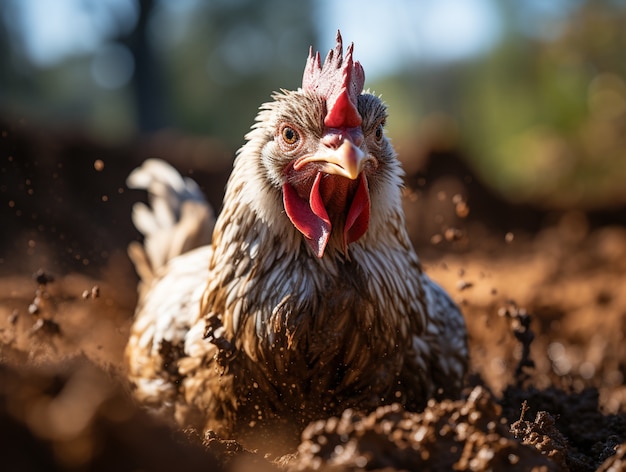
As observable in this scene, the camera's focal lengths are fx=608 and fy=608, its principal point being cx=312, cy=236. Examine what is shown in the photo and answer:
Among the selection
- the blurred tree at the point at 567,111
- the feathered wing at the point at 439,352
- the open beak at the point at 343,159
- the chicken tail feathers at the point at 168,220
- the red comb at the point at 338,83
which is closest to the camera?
the open beak at the point at 343,159

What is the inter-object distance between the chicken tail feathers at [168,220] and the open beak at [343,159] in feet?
7.09

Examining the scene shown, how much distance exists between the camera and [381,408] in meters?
1.85

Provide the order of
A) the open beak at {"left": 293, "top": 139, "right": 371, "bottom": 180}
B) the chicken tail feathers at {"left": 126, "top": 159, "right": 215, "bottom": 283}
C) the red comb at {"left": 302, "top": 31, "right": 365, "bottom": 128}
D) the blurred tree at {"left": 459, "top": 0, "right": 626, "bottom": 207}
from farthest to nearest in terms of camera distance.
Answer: the blurred tree at {"left": 459, "top": 0, "right": 626, "bottom": 207}
the chicken tail feathers at {"left": 126, "top": 159, "right": 215, "bottom": 283}
the red comb at {"left": 302, "top": 31, "right": 365, "bottom": 128}
the open beak at {"left": 293, "top": 139, "right": 371, "bottom": 180}

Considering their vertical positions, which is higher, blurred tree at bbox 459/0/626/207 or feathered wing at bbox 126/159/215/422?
blurred tree at bbox 459/0/626/207

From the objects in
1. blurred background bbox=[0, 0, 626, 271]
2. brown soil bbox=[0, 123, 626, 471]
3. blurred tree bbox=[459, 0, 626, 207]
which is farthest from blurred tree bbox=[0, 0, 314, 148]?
brown soil bbox=[0, 123, 626, 471]

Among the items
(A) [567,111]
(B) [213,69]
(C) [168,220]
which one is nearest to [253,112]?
(B) [213,69]

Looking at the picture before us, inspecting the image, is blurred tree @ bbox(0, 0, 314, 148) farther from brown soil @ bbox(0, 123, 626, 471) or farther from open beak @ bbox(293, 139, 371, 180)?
open beak @ bbox(293, 139, 371, 180)

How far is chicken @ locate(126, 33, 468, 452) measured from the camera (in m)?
2.56

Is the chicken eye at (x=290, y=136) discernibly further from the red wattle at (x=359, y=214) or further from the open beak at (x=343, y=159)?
the red wattle at (x=359, y=214)

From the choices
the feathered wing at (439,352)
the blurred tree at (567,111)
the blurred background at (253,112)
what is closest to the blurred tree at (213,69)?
the blurred background at (253,112)

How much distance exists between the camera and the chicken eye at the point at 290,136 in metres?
2.62

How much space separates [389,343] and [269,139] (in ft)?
3.49

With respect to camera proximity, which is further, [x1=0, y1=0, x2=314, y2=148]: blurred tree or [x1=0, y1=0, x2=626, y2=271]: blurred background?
[x1=0, y1=0, x2=314, y2=148]: blurred tree

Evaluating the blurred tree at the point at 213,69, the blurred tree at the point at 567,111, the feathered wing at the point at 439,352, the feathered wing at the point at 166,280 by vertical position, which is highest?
the blurred tree at the point at 213,69
